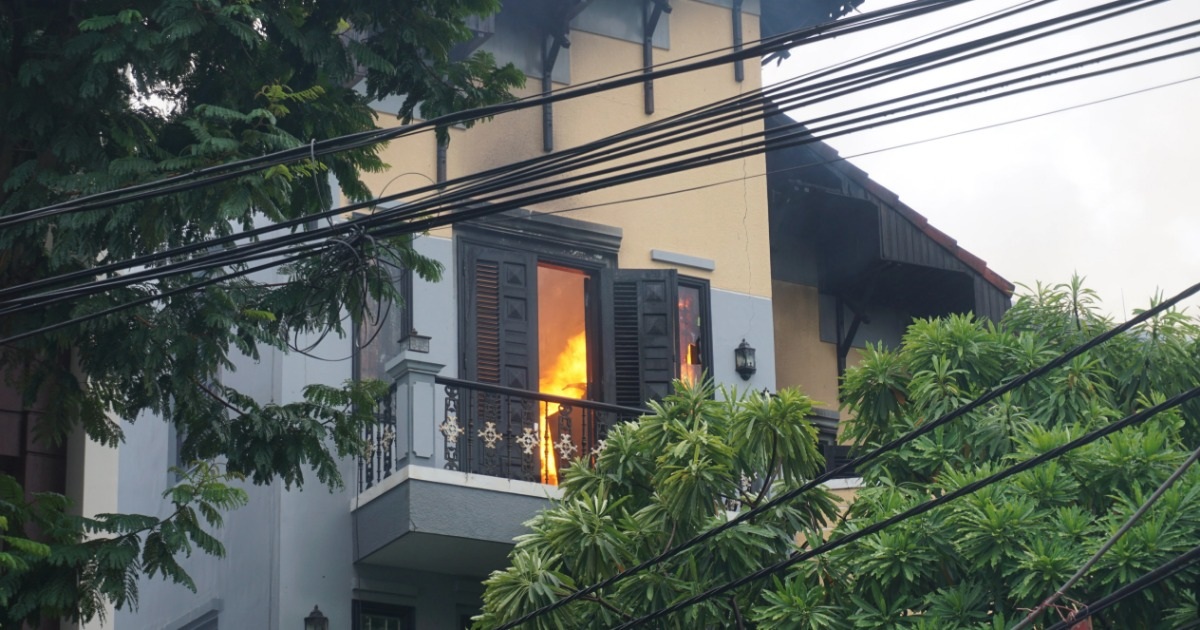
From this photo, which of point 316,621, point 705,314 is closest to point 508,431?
point 316,621

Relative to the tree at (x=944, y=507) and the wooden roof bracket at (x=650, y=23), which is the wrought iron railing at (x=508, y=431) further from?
the wooden roof bracket at (x=650, y=23)

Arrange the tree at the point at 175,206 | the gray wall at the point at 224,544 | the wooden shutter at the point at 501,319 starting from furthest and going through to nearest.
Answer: the wooden shutter at the point at 501,319, the gray wall at the point at 224,544, the tree at the point at 175,206

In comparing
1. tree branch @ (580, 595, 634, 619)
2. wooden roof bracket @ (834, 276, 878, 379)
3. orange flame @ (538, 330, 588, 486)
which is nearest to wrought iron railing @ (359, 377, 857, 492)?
orange flame @ (538, 330, 588, 486)

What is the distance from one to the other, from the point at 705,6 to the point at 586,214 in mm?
3538

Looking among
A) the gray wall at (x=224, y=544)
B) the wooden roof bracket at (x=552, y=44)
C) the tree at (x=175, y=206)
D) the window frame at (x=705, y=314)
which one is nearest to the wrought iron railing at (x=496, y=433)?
the gray wall at (x=224, y=544)

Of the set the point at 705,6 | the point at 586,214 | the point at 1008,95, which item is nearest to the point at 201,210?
the point at 1008,95

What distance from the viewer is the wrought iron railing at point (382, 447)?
16875 mm

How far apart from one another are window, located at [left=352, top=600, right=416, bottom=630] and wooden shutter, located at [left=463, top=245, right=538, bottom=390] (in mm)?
2421

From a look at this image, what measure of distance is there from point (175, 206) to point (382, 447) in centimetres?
599

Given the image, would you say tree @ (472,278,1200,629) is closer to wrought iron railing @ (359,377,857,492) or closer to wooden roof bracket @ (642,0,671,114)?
wrought iron railing @ (359,377,857,492)

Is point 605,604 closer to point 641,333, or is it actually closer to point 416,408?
point 416,408

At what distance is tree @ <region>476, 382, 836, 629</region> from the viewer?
1381 cm

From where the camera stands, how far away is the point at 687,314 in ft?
64.8

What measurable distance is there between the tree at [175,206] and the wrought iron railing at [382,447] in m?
3.95
